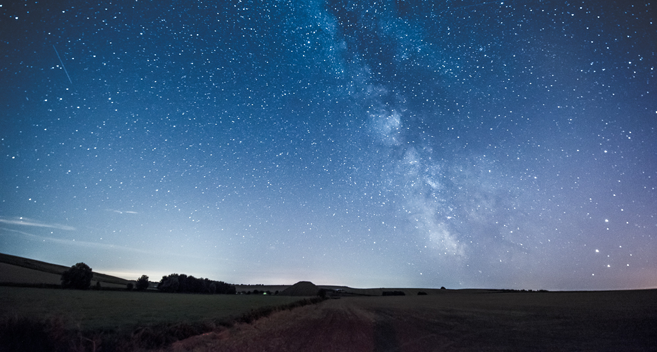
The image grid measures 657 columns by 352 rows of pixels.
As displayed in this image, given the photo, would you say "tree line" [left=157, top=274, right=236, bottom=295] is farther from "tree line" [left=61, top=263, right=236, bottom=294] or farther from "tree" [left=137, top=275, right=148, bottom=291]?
"tree" [left=137, top=275, right=148, bottom=291]

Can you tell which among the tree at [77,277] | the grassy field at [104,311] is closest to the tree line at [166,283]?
the tree at [77,277]

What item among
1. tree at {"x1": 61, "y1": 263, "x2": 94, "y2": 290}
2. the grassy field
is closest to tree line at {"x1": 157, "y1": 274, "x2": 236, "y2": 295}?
tree at {"x1": 61, "y1": 263, "x2": 94, "y2": 290}

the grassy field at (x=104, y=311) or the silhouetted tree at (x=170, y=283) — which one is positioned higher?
the grassy field at (x=104, y=311)

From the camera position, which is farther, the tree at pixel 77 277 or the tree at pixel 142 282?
the tree at pixel 142 282

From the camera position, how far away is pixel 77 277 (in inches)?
2689

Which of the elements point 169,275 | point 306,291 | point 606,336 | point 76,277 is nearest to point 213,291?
point 169,275

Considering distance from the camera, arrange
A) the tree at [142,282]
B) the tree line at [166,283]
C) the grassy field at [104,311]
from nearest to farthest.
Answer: the grassy field at [104,311], the tree line at [166,283], the tree at [142,282]

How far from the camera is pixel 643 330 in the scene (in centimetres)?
1409

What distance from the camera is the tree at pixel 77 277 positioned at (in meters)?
66.9

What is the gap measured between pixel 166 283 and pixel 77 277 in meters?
24.4

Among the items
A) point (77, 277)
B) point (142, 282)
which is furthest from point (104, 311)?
point (142, 282)

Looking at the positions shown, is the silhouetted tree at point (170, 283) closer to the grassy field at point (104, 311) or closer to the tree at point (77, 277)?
the tree at point (77, 277)

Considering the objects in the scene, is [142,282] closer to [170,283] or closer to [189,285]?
[170,283]

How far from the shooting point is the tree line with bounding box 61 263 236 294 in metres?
67.9
